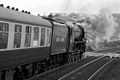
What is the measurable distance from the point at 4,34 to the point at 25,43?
190 cm

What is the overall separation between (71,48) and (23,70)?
318 inches

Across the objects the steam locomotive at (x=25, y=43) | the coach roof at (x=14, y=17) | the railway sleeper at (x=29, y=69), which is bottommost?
the railway sleeper at (x=29, y=69)

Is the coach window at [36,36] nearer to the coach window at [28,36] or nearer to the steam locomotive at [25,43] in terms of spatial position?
the steam locomotive at [25,43]

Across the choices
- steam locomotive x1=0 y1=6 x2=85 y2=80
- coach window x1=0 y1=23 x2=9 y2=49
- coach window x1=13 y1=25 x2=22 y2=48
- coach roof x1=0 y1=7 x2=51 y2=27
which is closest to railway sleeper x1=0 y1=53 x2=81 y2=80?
steam locomotive x1=0 y1=6 x2=85 y2=80

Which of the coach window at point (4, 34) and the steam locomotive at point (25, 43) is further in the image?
the steam locomotive at point (25, 43)

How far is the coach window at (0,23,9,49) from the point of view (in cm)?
798

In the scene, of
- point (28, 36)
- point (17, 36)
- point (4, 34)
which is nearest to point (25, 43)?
point (28, 36)

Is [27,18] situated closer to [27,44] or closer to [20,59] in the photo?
[27,44]

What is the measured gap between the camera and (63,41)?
16.1 m

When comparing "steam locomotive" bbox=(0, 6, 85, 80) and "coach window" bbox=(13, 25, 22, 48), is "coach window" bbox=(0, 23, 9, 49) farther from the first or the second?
→ "coach window" bbox=(13, 25, 22, 48)

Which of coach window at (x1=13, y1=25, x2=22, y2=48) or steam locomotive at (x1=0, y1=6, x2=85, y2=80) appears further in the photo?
coach window at (x1=13, y1=25, x2=22, y2=48)

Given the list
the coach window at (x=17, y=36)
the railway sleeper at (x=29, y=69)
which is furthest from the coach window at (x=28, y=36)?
the railway sleeper at (x=29, y=69)

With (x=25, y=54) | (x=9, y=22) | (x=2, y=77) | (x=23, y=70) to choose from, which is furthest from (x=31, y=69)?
(x=9, y=22)

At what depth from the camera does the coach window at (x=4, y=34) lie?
798 centimetres
